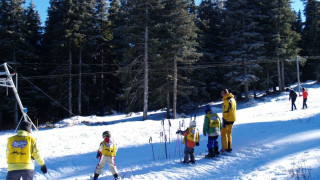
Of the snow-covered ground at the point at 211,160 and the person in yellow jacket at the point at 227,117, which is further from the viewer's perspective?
the person in yellow jacket at the point at 227,117

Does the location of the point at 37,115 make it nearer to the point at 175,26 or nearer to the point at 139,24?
the point at 139,24

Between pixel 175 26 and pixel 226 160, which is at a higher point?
pixel 175 26

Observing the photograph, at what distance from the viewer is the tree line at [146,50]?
22234mm

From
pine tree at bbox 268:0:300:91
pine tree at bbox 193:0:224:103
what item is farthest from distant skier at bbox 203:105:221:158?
pine tree at bbox 268:0:300:91

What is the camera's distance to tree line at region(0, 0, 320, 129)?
22.2 metres

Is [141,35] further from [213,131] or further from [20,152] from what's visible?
[20,152]

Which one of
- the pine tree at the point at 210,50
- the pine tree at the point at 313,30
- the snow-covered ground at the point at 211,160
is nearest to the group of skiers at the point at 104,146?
the snow-covered ground at the point at 211,160

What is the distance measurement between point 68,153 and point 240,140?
6.51 m

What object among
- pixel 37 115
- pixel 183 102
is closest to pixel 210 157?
pixel 183 102

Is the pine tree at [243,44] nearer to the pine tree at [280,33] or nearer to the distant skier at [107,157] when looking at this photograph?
the pine tree at [280,33]

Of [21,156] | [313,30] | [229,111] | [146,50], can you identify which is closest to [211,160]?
[229,111]

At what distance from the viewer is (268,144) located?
7809 millimetres

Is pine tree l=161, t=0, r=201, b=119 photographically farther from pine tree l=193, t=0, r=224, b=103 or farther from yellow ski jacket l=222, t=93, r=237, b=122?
yellow ski jacket l=222, t=93, r=237, b=122

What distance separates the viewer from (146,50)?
21.0 metres
